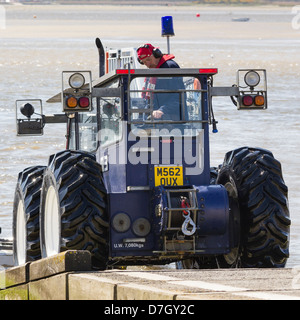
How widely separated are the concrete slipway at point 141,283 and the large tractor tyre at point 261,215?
101 centimetres

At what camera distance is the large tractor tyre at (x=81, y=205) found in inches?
381

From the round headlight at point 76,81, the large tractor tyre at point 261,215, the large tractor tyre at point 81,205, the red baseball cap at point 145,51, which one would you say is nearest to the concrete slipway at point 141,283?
the large tractor tyre at point 81,205

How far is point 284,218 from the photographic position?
10023 millimetres

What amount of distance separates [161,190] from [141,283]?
75.6 inches

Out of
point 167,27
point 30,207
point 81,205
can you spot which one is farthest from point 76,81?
point 167,27

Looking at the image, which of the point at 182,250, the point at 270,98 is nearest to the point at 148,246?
the point at 182,250

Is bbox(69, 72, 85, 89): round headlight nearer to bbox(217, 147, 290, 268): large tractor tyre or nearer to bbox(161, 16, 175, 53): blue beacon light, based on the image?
bbox(217, 147, 290, 268): large tractor tyre

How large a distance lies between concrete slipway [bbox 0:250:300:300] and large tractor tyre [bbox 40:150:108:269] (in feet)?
1.61

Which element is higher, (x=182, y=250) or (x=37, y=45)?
(x=37, y=45)

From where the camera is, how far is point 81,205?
9711 mm

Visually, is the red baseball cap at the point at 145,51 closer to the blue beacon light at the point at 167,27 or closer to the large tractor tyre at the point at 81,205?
the blue beacon light at the point at 167,27

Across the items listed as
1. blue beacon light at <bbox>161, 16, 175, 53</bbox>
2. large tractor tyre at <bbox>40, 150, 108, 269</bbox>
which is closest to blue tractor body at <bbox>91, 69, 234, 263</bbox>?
large tractor tyre at <bbox>40, 150, 108, 269</bbox>
